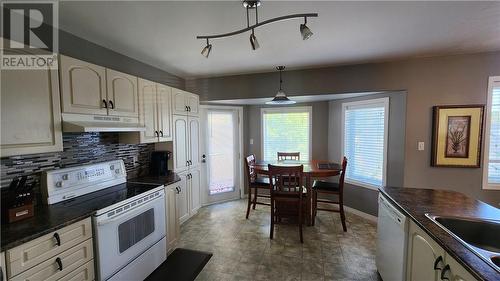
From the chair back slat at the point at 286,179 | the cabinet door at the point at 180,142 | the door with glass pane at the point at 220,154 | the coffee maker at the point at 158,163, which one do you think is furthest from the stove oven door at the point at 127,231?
the door with glass pane at the point at 220,154

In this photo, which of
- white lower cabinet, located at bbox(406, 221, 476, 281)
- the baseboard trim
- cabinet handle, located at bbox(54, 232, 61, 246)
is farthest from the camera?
the baseboard trim

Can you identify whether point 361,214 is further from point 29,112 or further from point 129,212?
point 29,112

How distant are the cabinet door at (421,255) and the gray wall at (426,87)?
1777mm

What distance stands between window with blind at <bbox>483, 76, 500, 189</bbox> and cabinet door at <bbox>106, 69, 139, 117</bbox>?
14.0 ft

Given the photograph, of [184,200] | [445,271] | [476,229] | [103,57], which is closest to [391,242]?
[476,229]

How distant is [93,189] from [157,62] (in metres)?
1.82

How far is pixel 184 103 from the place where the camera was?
322cm

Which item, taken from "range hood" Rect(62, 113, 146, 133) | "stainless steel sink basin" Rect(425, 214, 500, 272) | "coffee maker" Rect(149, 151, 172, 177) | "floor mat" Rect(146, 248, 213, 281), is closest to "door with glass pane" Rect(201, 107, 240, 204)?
"coffee maker" Rect(149, 151, 172, 177)

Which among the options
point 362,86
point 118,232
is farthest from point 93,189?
point 362,86

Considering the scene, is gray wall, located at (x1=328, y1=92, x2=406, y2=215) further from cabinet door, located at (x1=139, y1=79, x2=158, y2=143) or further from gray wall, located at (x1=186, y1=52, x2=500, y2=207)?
cabinet door, located at (x1=139, y1=79, x2=158, y2=143)

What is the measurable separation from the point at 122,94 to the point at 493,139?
4.45m

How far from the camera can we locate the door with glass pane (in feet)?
13.4

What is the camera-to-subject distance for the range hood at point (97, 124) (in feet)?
5.57

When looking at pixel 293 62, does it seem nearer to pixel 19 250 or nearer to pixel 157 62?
pixel 157 62
